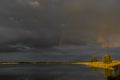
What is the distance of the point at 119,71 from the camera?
345ft

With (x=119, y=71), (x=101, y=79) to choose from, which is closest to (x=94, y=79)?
(x=101, y=79)

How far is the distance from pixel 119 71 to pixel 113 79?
18781mm

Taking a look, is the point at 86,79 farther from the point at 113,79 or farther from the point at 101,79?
the point at 113,79

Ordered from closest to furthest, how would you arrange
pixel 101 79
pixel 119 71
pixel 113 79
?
1. pixel 113 79
2. pixel 119 71
3. pixel 101 79

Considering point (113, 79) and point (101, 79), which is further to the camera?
point (101, 79)

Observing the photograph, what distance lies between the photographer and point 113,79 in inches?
3442

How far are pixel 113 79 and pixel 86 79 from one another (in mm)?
32460

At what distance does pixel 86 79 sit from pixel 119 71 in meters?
19.6

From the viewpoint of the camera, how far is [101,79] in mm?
114875

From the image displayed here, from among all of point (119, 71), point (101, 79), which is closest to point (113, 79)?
point (119, 71)

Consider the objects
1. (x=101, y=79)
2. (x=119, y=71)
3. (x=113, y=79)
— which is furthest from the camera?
(x=101, y=79)

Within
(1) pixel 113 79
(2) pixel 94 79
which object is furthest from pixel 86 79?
(1) pixel 113 79

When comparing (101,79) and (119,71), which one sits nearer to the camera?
(119,71)

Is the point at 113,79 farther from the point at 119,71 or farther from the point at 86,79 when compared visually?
the point at 86,79
